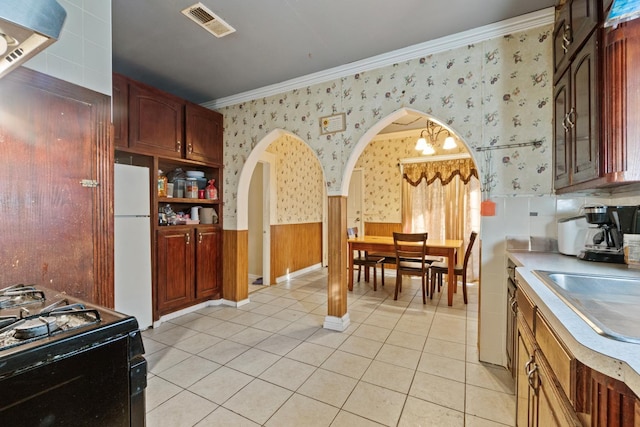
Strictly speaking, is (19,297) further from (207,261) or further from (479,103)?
(479,103)

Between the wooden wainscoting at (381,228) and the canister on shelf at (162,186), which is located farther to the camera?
the wooden wainscoting at (381,228)

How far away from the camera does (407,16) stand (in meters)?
2.08

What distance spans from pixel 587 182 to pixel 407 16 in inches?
63.3

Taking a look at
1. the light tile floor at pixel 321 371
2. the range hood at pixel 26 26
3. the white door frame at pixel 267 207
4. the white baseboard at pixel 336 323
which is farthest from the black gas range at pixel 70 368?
the white door frame at pixel 267 207

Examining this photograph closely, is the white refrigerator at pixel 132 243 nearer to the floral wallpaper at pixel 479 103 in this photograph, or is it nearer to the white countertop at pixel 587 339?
the floral wallpaper at pixel 479 103

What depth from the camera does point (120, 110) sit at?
101 inches

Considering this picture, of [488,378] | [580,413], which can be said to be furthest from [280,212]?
[580,413]

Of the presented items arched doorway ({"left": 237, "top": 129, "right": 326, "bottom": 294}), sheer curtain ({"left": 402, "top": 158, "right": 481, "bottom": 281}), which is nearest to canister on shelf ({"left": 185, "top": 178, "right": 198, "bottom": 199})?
arched doorway ({"left": 237, "top": 129, "right": 326, "bottom": 294})

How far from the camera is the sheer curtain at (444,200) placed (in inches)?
183

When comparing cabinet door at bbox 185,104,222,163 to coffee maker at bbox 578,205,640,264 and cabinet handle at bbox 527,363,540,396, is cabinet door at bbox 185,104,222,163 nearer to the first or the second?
cabinet handle at bbox 527,363,540,396

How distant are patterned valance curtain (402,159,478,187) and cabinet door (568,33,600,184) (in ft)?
10.3

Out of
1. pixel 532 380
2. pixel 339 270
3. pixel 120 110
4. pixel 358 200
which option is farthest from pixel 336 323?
pixel 358 200

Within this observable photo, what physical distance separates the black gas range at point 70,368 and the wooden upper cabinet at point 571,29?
2342 millimetres

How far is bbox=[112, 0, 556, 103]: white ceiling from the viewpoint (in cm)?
197
